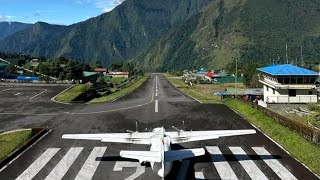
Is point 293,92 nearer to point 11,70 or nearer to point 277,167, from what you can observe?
point 277,167

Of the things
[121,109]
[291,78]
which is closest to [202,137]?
[121,109]

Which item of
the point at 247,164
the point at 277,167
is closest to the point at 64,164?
the point at 247,164

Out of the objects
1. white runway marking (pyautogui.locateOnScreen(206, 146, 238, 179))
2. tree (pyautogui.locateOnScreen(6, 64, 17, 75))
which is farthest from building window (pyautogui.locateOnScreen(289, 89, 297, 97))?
tree (pyautogui.locateOnScreen(6, 64, 17, 75))

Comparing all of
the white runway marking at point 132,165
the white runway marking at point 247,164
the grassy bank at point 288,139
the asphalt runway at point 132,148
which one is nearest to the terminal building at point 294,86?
the grassy bank at point 288,139

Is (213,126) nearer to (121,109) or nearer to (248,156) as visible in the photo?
(248,156)

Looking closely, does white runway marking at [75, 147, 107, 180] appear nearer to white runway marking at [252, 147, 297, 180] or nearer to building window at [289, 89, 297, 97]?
white runway marking at [252, 147, 297, 180]

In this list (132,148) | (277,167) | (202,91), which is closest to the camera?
(277,167)
